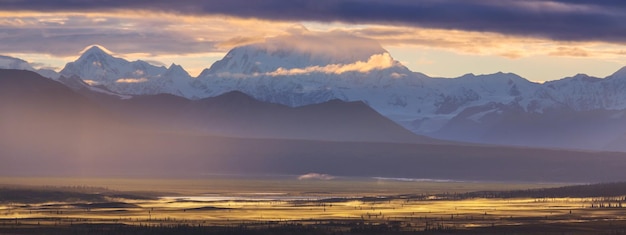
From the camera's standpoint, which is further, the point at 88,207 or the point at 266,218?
the point at 88,207

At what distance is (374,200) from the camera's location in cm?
17612

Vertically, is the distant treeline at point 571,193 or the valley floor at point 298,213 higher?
the distant treeline at point 571,193

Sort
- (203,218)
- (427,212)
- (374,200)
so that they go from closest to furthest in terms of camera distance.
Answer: (203,218) → (427,212) → (374,200)

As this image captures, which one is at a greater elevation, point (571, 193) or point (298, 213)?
point (571, 193)

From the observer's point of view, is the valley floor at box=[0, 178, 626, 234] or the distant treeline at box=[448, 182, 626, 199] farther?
the distant treeline at box=[448, 182, 626, 199]

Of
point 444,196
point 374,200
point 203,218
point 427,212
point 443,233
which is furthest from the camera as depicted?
point 444,196

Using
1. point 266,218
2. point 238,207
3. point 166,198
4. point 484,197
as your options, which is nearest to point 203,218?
point 266,218

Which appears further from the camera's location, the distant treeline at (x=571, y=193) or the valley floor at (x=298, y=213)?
the distant treeline at (x=571, y=193)

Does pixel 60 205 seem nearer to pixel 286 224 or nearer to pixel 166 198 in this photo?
pixel 166 198

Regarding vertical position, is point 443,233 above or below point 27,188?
below

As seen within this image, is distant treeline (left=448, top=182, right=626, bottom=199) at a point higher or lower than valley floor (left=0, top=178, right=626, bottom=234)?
higher

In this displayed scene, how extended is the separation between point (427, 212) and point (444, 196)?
42.3 metres

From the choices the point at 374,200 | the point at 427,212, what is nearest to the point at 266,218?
the point at 427,212

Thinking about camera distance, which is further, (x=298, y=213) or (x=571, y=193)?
(x=571, y=193)
